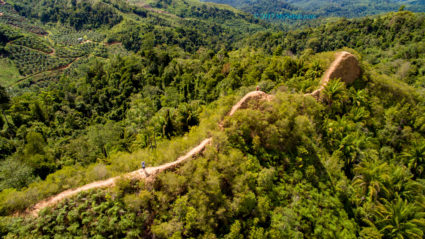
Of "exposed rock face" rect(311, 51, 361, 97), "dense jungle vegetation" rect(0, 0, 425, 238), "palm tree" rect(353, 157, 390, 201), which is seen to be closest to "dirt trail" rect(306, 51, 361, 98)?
"exposed rock face" rect(311, 51, 361, 97)

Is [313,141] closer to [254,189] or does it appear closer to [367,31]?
[254,189]

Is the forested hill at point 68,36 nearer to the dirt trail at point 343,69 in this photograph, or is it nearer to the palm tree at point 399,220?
the dirt trail at point 343,69

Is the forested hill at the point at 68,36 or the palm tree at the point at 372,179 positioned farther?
the forested hill at the point at 68,36

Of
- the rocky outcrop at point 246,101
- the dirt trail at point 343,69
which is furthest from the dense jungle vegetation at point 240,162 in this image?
the dirt trail at point 343,69

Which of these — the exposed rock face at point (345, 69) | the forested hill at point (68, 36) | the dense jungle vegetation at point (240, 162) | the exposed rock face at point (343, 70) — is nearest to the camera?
the dense jungle vegetation at point (240, 162)

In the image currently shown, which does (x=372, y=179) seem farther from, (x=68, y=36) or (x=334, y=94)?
(x=68, y=36)

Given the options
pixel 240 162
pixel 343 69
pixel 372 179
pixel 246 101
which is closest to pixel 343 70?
pixel 343 69
